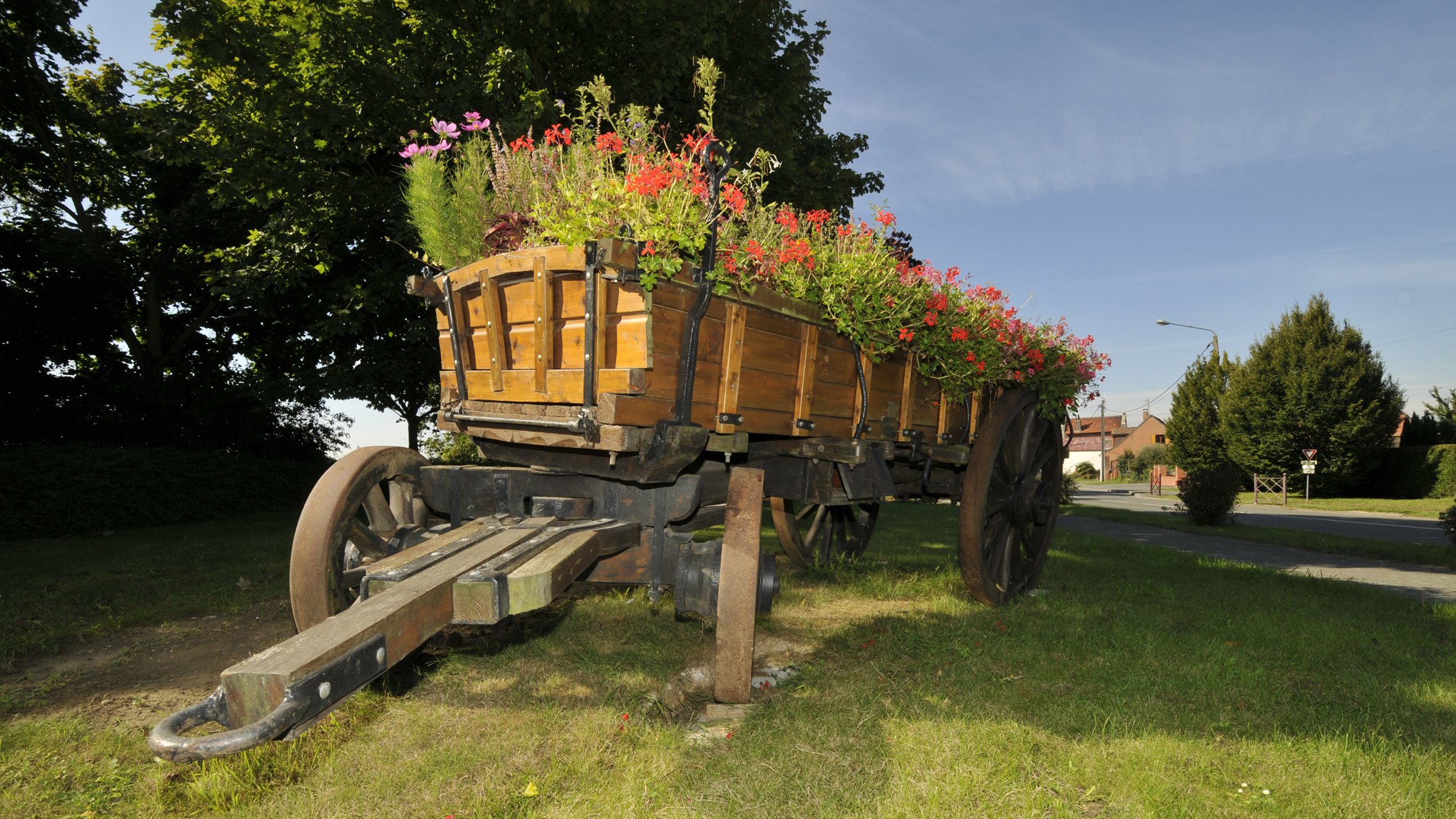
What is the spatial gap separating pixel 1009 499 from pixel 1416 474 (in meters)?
30.4

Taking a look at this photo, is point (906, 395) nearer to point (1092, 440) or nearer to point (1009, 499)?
point (1009, 499)

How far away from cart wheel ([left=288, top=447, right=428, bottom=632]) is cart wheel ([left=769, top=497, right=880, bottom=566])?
10.7ft

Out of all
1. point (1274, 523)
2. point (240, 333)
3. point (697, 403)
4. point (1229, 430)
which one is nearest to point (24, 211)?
point (240, 333)

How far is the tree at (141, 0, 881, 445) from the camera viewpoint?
8836 millimetres

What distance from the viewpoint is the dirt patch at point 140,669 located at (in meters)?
3.58

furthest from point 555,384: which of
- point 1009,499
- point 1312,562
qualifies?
point 1312,562

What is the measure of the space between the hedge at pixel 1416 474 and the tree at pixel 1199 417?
476 centimetres

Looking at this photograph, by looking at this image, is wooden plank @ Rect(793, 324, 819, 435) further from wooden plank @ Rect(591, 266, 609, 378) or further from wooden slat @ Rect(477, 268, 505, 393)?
wooden slat @ Rect(477, 268, 505, 393)

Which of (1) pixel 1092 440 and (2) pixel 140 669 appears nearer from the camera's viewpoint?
(2) pixel 140 669

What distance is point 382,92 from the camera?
29.7ft

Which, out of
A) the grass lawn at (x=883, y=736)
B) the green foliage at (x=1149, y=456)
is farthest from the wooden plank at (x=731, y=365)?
the green foliage at (x=1149, y=456)

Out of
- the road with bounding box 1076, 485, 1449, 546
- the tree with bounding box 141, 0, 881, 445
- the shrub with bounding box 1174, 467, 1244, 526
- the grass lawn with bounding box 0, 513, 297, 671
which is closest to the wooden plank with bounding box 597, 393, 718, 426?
the grass lawn with bounding box 0, 513, 297, 671

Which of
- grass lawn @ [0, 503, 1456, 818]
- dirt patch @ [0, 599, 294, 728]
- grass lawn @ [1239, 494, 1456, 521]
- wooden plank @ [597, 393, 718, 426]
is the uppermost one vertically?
wooden plank @ [597, 393, 718, 426]

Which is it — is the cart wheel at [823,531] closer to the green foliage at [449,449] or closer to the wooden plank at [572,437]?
the wooden plank at [572,437]
